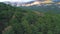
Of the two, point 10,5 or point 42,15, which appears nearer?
point 42,15

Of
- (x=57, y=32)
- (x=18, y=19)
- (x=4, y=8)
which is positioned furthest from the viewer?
(x=4, y=8)

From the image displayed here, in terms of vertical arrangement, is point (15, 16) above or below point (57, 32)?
above

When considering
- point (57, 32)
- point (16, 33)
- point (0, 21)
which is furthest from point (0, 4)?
point (57, 32)

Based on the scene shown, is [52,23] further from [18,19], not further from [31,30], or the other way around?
[18,19]

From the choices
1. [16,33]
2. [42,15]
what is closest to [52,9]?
[42,15]

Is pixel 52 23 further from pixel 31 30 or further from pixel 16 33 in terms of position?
pixel 16 33

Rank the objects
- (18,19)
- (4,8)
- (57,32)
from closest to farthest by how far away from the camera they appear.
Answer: (57,32), (18,19), (4,8)
